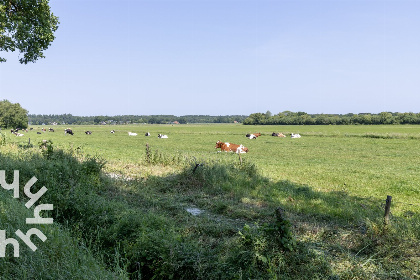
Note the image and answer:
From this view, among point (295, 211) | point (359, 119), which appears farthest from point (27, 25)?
point (359, 119)

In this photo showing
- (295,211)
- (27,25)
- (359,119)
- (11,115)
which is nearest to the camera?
(295,211)

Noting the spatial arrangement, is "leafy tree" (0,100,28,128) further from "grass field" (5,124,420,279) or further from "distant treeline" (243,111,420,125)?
"grass field" (5,124,420,279)

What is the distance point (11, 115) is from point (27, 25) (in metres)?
103

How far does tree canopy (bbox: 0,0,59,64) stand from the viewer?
16373 millimetres

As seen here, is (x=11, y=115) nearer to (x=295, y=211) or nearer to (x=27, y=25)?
(x=27, y=25)

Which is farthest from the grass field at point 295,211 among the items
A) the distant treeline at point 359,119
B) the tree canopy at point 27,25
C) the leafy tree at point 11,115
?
the leafy tree at point 11,115

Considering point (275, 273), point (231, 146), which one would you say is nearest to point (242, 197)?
point (275, 273)

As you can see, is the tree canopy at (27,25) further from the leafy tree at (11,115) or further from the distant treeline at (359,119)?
the distant treeline at (359,119)

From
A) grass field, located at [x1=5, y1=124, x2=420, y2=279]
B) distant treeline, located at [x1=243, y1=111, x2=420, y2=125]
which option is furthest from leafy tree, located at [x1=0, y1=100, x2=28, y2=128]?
grass field, located at [x1=5, y1=124, x2=420, y2=279]

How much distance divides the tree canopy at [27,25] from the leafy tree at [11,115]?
99.6 m

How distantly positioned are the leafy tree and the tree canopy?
99.6 m

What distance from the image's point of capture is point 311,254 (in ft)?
16.0

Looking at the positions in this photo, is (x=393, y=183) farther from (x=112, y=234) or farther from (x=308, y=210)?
(x=112, y=234)

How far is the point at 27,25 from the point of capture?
1719cm
